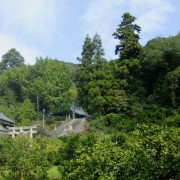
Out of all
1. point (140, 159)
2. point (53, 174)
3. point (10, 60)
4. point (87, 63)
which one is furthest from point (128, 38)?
point (10, 60)

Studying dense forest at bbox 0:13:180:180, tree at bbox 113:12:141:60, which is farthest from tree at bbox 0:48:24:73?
tree at bbox 113:12:141:60

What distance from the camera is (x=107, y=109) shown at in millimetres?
28078

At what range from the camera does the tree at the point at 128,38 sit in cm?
2894

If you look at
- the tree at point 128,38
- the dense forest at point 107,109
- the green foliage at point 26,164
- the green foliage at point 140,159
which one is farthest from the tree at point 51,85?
the green foliage at point 140,159

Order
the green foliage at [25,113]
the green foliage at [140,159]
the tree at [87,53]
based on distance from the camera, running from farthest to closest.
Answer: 1. the green foliage at [25,113]
2. the tree at [87,53]
3. the green foliage at [140,159]

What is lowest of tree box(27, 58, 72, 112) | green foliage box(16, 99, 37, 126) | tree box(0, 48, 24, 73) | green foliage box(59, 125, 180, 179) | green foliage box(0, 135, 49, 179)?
green foliage box(0, 135, 49, 179)

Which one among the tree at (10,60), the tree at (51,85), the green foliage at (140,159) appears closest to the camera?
the green foliage at (140,159)

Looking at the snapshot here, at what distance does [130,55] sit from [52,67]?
753 inches

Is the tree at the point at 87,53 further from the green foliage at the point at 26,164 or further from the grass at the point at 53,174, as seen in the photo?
the green foliage at the point at 26,164

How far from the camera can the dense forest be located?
952cm

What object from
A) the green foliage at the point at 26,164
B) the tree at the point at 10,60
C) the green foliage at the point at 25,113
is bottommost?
the green foliage at the point at 26,164

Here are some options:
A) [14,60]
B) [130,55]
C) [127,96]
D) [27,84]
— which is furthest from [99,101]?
[14,60]

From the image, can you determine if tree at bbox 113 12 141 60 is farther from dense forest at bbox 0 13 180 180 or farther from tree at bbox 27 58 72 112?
tree at bbox 27 58 72 112

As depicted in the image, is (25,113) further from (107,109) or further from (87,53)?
(107,109)
